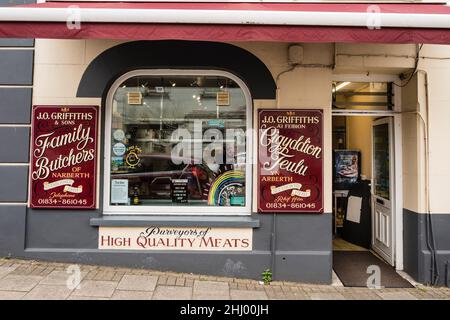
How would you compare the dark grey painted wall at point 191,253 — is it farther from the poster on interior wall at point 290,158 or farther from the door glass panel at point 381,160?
the door glass panel at point 381,160

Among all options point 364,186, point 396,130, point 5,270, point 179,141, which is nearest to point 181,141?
point 179,141

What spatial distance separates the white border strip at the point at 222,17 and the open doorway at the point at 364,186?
177 cm

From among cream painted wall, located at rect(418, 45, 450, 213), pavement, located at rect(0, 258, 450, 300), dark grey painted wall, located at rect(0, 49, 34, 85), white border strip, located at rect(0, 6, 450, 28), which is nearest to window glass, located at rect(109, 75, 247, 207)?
pavement, located at rect(0, 258, 450, 300)

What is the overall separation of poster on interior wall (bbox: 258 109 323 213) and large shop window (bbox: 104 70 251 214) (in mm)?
405

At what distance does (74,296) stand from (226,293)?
175 centimetres

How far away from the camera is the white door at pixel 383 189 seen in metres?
6.05

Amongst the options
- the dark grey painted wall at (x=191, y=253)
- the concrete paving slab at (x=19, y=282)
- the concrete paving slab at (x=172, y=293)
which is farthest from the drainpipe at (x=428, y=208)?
the concrete paving slab at (x=19, y=282)

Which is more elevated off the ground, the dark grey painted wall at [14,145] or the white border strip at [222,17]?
the white border strip at [222,17]

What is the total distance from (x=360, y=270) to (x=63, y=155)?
470cm

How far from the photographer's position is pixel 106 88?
17.9 ft

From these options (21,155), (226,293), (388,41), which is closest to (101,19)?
(21,155)

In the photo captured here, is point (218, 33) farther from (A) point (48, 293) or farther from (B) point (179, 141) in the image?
(A) point (48, 293)

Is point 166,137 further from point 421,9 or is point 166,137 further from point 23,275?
point 421,9

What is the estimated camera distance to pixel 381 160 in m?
6.54
